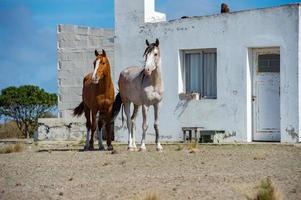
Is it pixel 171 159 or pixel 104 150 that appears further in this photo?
pixel 104 150

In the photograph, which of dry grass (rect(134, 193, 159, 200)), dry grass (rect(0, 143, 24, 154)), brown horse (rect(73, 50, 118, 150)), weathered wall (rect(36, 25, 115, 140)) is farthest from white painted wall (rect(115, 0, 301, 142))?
dry grass (rect(134, 193, 159, 200))

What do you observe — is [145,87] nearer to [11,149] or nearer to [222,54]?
[11,149]

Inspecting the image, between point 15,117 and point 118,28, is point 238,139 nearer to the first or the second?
point 118,28

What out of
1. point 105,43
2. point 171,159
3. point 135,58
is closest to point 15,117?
point 105,43

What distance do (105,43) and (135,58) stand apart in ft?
8.55

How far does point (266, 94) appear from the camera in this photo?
73.8 ft

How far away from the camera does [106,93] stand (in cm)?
1925

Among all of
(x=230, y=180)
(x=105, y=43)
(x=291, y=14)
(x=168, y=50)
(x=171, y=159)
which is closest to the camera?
(x=230, y=180)

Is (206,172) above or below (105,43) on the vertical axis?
below

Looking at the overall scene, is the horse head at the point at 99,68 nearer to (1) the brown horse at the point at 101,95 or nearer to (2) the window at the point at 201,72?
(1) the brown horse at the point at 101,95

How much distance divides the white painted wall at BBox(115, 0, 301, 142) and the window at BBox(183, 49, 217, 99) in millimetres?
352

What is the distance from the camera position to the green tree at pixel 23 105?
35.3 metres

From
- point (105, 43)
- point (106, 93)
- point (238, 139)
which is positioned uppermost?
point (105, 43)

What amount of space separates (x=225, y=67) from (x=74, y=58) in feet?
23.1
